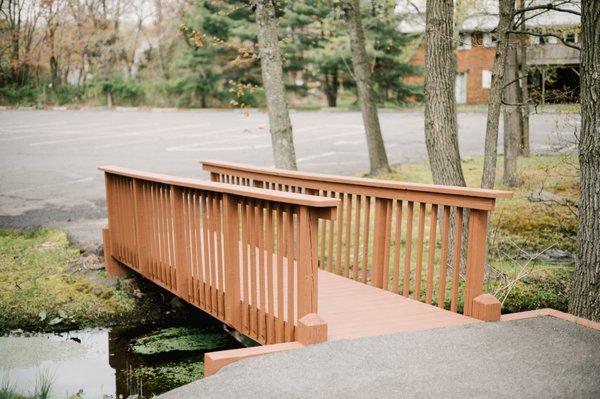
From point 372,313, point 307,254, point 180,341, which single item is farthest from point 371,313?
point 180,341

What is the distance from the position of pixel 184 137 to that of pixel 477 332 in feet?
55.6

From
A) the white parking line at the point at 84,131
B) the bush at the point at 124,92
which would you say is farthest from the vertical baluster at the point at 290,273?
the bush at the point at 124,92

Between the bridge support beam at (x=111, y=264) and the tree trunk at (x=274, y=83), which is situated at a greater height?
the tree trunk at (x=274, y=83)

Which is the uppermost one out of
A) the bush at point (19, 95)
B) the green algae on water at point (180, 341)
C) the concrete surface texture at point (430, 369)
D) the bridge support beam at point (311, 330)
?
the bush at point (19, 95)

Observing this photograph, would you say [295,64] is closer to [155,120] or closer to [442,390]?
[155,120]

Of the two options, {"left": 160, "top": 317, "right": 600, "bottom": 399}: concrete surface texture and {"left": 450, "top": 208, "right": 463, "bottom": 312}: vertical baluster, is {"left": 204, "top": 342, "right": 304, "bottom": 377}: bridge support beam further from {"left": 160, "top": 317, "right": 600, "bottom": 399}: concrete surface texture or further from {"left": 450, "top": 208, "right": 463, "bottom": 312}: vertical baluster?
{"left": 450, "top": 208, "right": 463, "bottom": 312}: vertical baluster

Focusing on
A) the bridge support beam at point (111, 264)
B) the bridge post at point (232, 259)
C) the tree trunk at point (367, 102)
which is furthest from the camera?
the tree trunk at point (367, 102)

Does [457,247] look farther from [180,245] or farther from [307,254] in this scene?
[180,245]

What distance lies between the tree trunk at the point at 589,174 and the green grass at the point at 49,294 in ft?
14.9

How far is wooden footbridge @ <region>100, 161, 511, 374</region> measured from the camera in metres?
4.02

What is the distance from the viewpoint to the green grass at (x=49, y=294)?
6203mm

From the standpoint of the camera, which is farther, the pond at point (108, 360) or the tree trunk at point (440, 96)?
the tree trunk at point (440, 96)

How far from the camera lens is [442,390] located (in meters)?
3.30

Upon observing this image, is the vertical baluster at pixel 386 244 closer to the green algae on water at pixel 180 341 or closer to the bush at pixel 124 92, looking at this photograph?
the green algae on water at pixel 180 341
